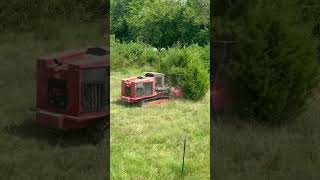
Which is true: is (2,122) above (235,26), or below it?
below

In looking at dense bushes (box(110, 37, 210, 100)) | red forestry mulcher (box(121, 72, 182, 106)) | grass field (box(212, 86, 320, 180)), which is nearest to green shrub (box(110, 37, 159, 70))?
dense bushes (box(110, 37, 210, 100))

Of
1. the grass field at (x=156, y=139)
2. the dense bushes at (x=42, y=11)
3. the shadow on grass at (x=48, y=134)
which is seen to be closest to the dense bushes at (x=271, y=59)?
the grass field at (x=156, y=139)

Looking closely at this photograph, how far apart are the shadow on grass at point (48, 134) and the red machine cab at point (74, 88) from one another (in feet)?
0.28

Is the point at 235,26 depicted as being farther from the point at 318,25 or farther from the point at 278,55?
the point at 318,25

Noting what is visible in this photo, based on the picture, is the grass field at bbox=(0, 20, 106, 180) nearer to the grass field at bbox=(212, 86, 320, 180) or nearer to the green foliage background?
the green foliage background

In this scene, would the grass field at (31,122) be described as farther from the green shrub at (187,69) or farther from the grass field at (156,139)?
the green shrub at (187,69)

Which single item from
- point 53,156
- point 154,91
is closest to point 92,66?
point 154,91

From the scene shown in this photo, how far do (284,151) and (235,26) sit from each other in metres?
1.35

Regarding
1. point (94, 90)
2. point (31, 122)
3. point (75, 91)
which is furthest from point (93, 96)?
point (31, 122)

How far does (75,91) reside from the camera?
158 inches

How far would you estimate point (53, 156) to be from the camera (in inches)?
165

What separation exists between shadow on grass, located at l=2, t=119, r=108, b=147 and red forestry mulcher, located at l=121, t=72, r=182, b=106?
1.69 feet

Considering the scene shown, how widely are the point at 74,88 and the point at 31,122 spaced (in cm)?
69

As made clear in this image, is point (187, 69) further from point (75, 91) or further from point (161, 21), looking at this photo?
point (75, 91)
